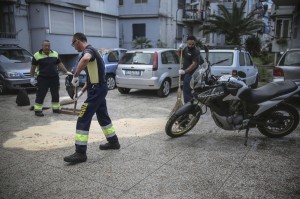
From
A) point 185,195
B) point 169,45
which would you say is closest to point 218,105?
point 185,195

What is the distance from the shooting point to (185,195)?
3354 millimetres

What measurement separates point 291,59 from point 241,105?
3.58 m

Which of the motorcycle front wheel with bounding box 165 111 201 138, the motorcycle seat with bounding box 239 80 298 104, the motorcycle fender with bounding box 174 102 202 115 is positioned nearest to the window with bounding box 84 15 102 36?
the motorcycle front wheel with bounding box 165 111 201 138

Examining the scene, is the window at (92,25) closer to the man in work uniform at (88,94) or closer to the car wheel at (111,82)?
the car wheel at (111,82)

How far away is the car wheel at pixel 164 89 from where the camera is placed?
938 centimetres

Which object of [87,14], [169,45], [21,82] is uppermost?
[87,14]

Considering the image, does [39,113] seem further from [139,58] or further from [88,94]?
[139,58]

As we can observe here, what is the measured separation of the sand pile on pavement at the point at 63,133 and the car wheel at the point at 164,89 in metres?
2.69

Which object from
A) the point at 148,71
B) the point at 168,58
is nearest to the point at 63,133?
the point at 148,71

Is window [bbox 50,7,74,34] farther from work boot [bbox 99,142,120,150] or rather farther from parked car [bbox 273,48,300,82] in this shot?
work boot [bbox 99,142,120,150]

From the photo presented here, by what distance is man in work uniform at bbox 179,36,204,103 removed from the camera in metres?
6.36

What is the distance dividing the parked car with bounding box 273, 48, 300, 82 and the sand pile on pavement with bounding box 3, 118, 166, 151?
339 centimetres

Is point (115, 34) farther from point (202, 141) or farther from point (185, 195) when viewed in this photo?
point (185, 195)

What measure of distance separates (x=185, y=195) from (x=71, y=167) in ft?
5.68
